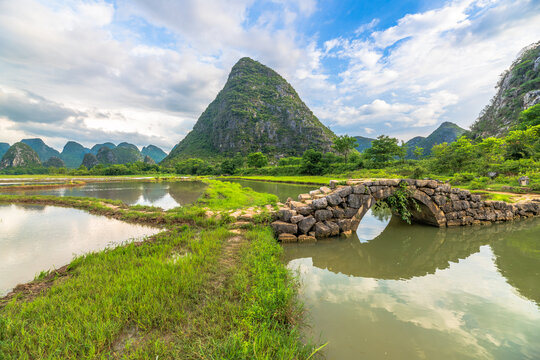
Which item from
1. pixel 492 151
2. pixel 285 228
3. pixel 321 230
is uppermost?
pixel 492 151

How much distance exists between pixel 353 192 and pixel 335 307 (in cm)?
503

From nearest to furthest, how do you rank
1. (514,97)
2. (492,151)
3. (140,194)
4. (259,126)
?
1. (140,194)
2. (492,151)
3. (514,97)
4. (259,126)

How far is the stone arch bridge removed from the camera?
7.55 meters

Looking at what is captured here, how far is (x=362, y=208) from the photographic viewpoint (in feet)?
26.4

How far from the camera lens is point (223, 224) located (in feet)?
27.7

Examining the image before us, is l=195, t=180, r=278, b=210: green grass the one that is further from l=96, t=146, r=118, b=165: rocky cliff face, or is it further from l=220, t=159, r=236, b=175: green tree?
l=96, t=146, r=118, b=165: rocky cliff face

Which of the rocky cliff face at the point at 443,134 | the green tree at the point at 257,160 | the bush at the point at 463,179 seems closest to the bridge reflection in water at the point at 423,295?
the bush at the point at 463,179

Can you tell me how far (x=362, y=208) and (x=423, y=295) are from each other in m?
4.05

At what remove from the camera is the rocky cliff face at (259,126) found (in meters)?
126

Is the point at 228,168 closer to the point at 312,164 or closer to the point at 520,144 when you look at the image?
the point at 312,164

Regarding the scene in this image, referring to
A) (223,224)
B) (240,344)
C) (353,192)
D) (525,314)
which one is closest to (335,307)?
(240,344)

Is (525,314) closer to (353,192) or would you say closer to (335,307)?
(335,307)

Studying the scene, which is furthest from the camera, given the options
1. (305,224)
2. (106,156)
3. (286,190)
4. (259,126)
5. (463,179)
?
(106,156)

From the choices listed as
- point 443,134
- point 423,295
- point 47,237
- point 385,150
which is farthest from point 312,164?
point 443,134
